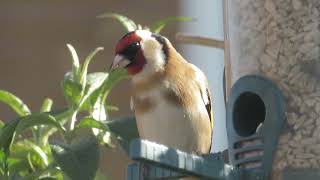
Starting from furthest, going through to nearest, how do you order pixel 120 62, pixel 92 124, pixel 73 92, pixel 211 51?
pixel 211 51, pixel 120 62, pixel 73 92, pixel 92 124

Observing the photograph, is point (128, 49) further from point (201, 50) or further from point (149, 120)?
point (201, 50)

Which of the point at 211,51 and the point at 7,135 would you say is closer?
the point at 7,135

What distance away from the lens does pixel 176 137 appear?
3158mm

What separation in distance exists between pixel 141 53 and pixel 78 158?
735 mm

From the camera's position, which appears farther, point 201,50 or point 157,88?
point 201,50

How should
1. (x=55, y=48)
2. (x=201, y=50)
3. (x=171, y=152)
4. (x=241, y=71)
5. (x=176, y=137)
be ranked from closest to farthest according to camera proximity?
(x=171, y=152) < (x=241, y=71) < (x=176, y=137) < (x=201, y=50) < (x=55, y=48)

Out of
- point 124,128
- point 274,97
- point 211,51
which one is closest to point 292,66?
point 274,97

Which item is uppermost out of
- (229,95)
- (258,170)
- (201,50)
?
(201,50)

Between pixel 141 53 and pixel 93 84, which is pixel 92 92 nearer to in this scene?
pixel 93 84

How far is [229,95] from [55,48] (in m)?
3.07

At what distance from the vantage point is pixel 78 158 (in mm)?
2543

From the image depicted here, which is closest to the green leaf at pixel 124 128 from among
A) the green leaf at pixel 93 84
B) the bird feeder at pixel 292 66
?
the green leaf at pixel 93 84

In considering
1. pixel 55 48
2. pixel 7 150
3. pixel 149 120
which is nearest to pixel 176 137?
pixel 149 120

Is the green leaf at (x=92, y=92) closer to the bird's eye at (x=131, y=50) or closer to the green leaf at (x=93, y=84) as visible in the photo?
the green leaf at (x=93, y=84)
